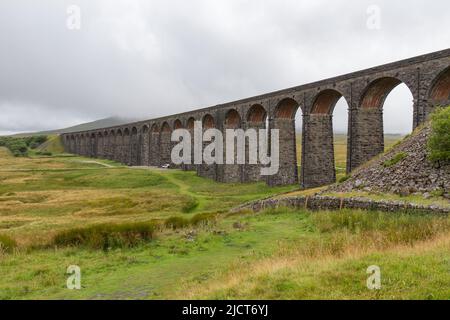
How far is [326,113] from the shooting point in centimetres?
3772

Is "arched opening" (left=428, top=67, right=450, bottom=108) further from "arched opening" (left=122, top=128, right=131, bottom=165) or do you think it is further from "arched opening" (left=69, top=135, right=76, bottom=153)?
"arched opening" (left=69, top=135, right=76, bottom=153)

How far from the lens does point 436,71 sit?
2575cm

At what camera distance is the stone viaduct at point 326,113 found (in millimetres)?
26609

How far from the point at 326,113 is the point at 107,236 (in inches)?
1042

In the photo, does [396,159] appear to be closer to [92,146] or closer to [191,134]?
[191,134]

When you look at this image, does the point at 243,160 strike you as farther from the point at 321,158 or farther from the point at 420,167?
the point at 420,167

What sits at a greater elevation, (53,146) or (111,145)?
(53,146)

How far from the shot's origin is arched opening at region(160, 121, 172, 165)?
7944cm

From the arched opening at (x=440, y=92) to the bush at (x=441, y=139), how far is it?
6.84 metres

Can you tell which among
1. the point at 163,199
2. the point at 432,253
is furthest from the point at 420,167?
the point at 163,199

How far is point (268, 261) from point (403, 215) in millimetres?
7839

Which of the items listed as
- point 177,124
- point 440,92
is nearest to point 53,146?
point 177,124

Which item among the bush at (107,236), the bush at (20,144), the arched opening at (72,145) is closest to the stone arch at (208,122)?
the bush at (107,236)
